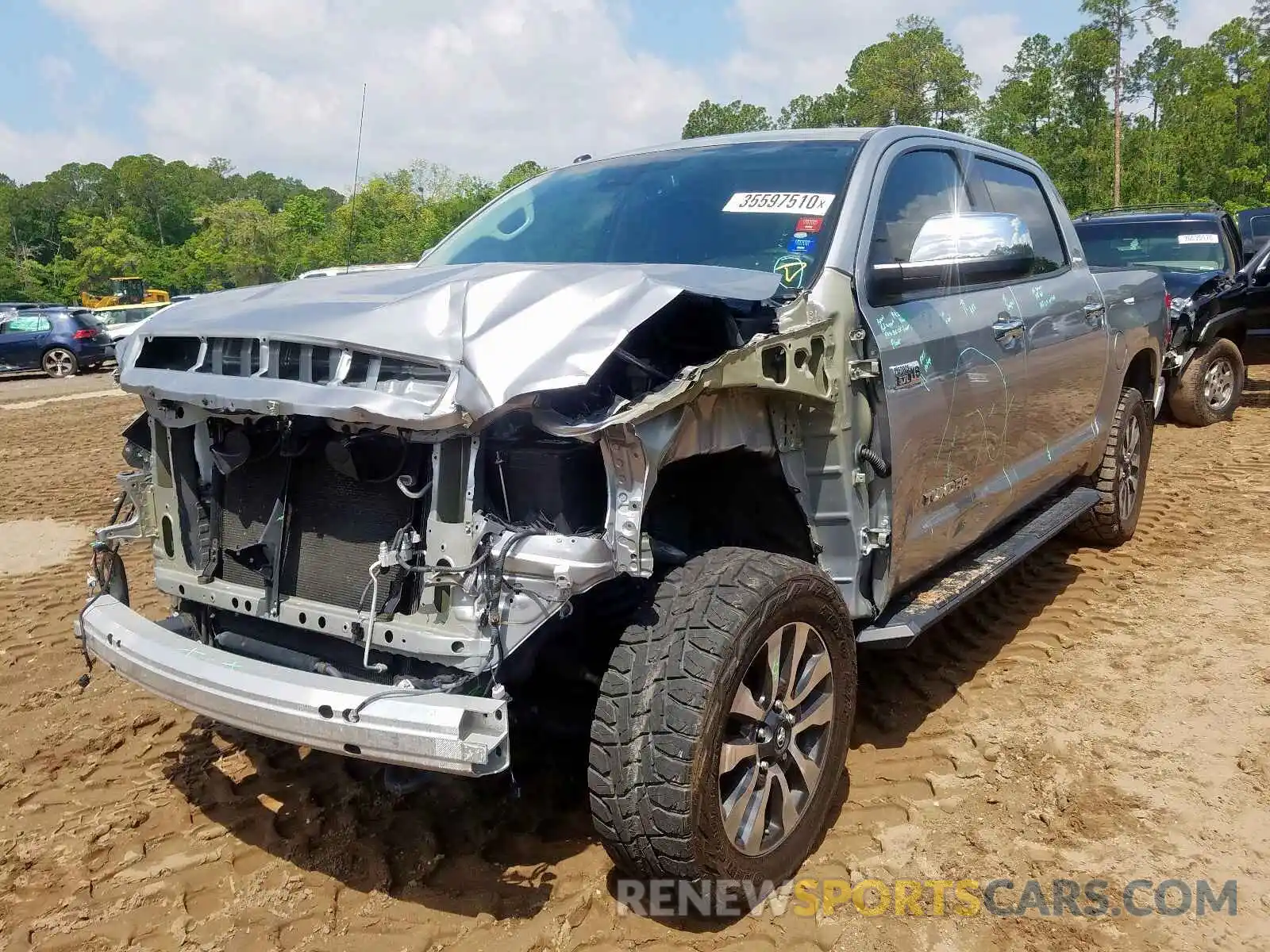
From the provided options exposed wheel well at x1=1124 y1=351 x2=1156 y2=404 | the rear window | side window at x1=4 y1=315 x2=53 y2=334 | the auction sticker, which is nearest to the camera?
the auction sticker

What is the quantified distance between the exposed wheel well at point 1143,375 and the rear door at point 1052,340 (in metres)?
0.79

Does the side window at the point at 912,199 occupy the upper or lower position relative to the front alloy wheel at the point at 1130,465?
upper

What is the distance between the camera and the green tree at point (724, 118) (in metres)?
61.7

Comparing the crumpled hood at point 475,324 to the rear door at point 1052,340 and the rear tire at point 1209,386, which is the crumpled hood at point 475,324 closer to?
the rear door at point 1052,340

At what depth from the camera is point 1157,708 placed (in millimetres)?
3572

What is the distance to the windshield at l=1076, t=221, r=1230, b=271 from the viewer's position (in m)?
9.52

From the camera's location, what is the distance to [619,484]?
2.21 metres

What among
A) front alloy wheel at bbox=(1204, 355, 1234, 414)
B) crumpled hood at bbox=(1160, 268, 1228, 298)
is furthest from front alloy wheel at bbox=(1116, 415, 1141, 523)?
front alloy wheel at bbox=(1204, 355, 1234, 414)

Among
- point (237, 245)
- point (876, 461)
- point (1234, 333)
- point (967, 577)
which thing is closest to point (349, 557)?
point (876, 461)

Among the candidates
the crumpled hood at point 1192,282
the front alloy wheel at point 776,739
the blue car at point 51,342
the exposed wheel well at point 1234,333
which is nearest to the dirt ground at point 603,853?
the front alloy wheel at point 776,739

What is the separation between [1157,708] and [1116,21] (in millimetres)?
41358

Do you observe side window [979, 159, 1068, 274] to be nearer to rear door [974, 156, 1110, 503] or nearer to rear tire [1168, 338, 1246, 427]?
rear door [974, 156, 1110, 503]

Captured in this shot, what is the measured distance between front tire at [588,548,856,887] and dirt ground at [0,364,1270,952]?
0.83 feet

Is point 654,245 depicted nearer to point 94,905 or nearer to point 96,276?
point 94,905
